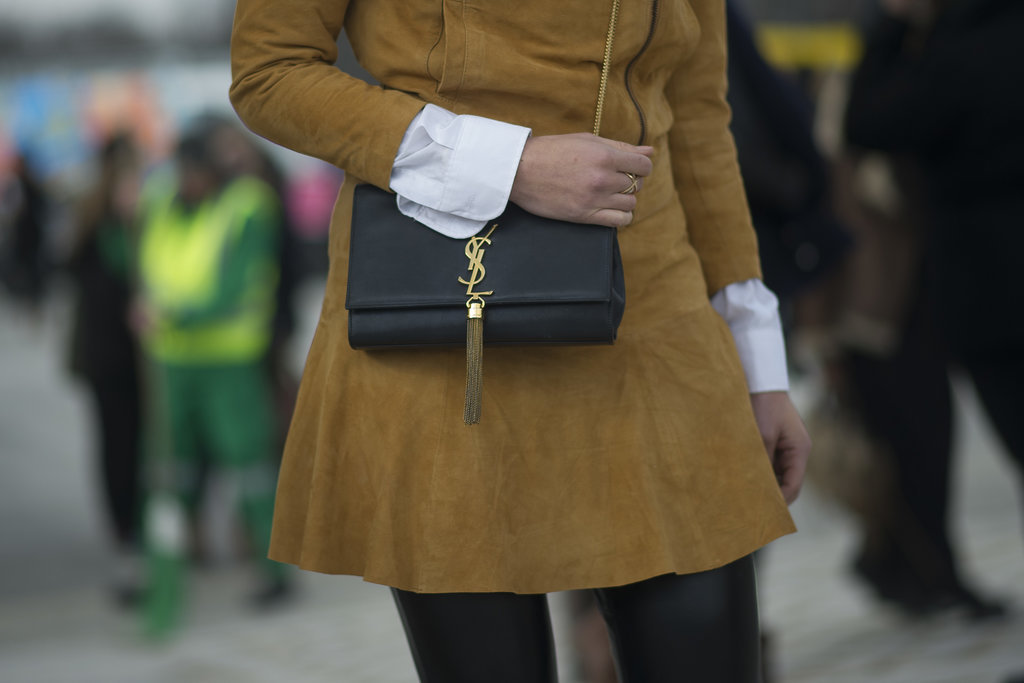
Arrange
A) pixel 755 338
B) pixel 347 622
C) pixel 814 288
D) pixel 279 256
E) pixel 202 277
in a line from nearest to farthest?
pixel 755 338
pixel 814 288
pixel 347 622
pixel 202 277
pixel 279 256

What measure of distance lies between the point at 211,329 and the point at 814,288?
7.93 ft

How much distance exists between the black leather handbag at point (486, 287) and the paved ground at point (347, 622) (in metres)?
2.61

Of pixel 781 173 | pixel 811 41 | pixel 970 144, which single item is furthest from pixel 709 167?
pixel 811 41

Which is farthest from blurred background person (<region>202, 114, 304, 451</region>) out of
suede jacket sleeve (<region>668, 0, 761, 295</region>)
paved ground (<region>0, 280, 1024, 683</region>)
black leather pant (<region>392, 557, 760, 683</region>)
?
black leather pant (<region>392, 557, 760, 683</region>)

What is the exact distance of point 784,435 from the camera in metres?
1.70

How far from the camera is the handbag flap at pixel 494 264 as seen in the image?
1.37 m

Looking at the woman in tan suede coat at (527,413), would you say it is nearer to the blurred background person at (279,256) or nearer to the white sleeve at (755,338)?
the white sleeve at (755,338)

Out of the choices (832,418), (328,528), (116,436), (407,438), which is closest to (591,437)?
(407,438)

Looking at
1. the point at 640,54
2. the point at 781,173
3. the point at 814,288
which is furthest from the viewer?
the point at 814,288

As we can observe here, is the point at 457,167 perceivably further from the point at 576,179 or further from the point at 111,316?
the point at 111,316

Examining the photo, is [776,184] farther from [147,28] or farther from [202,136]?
[147,28]

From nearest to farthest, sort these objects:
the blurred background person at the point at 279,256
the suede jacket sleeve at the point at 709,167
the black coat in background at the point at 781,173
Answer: the suede jacket sleeve at the point at 709,167 < the black coat in background at the point at 781,173 < the blurred background person at the point at 279,256

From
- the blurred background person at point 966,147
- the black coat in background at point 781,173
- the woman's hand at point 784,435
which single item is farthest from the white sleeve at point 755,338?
the blurred background person at point 966,147

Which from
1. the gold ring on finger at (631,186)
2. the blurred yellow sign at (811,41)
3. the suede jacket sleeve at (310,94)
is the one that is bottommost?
the gold ring on finger at (631,186)
